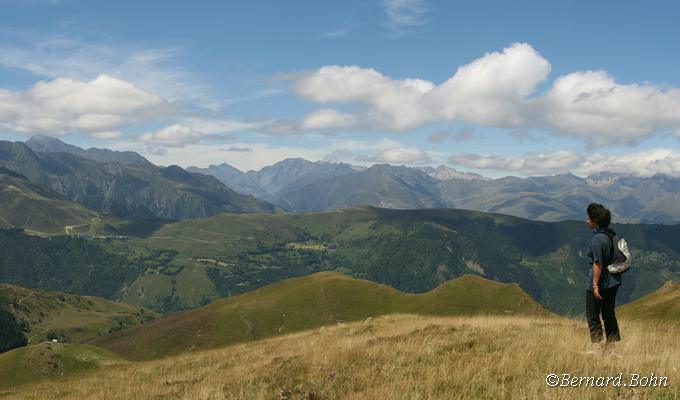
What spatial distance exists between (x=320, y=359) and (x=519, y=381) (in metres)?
7.86

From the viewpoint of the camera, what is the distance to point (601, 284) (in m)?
14.2

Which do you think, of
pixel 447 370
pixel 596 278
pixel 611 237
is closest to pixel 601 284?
pixel 596 278

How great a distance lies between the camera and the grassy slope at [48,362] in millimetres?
54812

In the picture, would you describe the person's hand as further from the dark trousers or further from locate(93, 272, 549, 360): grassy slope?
locate(93, 272, 549, 360): grassy slope

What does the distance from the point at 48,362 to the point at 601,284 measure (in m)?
61.1

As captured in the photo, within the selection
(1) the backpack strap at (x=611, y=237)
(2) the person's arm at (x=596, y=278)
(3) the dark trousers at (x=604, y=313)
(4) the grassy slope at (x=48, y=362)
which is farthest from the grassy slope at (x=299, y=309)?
(2) the person's arm at (x=596, y=278)

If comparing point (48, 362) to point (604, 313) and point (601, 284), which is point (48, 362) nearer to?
point (604, 313)

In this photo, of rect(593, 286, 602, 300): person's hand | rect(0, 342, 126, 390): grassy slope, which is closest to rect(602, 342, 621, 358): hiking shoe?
rect(593, 286, 602, 300): person's hand

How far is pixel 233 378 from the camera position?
52.5 feet

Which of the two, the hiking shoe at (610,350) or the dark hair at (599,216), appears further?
the dark hair at (599,216)

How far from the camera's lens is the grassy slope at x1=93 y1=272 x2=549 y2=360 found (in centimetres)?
13462

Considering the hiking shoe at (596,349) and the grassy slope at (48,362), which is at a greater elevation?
the hiking shoe at (596,349)

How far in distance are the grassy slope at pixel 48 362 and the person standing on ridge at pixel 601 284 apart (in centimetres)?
5328

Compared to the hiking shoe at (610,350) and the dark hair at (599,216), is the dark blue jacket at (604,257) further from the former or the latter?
the hiking shoe at (610,350)
